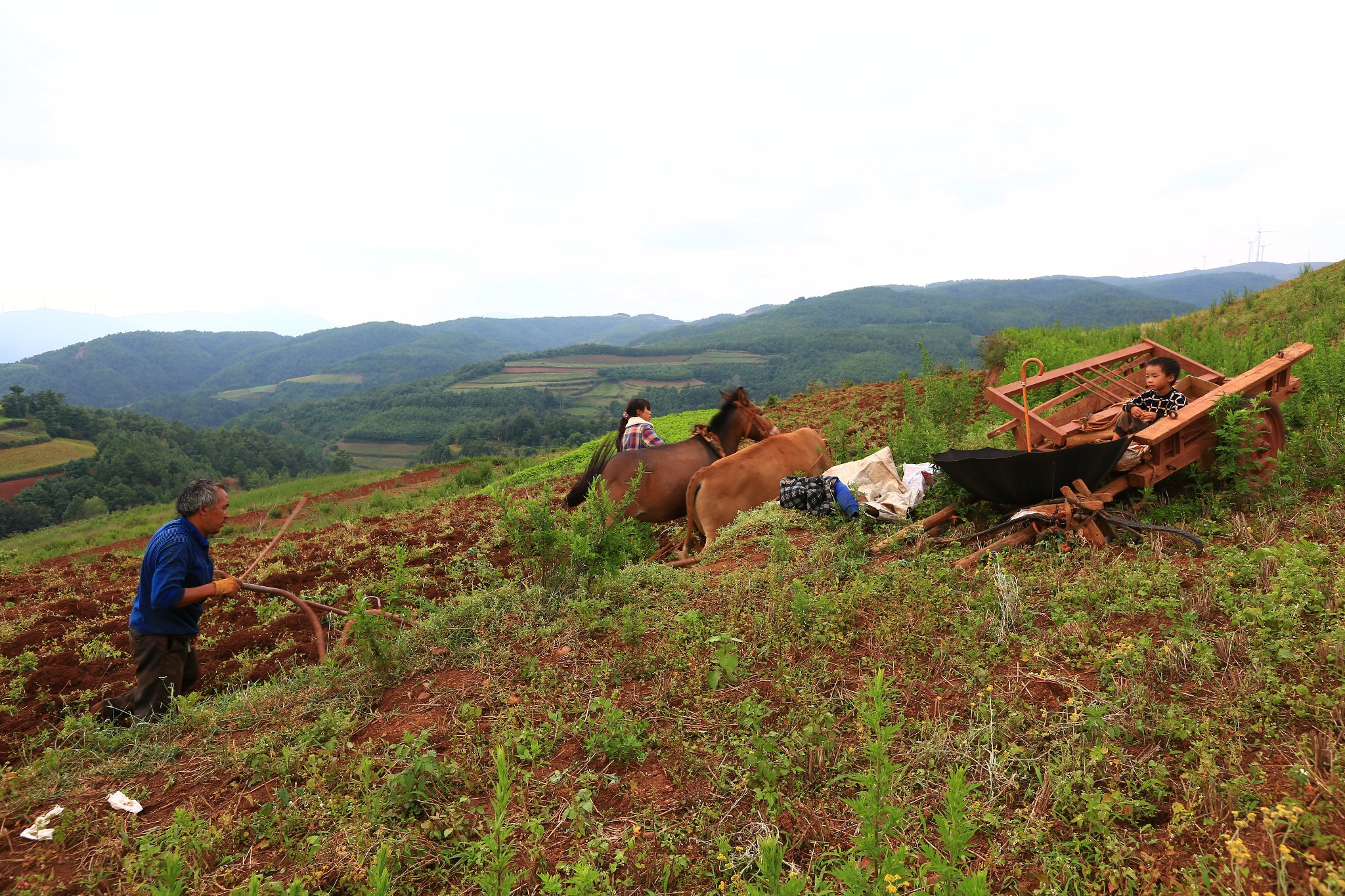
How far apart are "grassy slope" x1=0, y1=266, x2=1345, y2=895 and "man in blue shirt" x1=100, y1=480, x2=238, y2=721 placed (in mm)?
380

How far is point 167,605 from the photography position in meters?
4.24

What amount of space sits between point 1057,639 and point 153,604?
570cm

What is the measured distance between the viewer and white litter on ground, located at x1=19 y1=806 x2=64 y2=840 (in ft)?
9.39

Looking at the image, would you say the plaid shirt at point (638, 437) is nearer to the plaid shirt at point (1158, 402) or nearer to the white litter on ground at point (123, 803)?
the plaid shirt at point (1158, 402)

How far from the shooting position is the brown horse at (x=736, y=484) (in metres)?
7.21

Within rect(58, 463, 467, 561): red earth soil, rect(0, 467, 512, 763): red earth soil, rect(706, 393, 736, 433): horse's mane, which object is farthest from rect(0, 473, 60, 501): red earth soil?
rect(706, 393, 736, 433): horse's mane

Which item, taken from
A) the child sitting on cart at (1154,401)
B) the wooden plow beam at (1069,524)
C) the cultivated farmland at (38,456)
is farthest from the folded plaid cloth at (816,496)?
the cultivated farmland at (38,456)

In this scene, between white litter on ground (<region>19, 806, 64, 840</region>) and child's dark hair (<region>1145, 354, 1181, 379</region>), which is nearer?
white litter on ground (<region>19, 806, 64, 840</region>)

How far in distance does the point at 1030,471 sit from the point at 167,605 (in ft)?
19.8

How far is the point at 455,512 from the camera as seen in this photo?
11.8m

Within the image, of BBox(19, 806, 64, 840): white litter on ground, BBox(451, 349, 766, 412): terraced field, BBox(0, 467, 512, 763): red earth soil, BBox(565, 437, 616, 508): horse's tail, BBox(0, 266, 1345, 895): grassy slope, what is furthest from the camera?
BBox(451, 349, 766, 412): terraced field

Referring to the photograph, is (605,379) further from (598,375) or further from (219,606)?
(219,606)

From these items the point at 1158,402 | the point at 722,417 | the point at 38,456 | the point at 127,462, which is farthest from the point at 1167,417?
the point at 38,456

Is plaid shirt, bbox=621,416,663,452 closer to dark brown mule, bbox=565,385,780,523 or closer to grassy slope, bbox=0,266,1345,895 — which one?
dark brown mule, bbox=565,385,780,523
